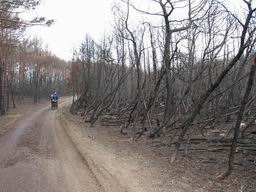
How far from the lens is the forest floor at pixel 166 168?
25.3 ft

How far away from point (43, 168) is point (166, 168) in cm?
333

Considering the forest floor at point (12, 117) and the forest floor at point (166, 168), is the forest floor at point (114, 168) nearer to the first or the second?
the forest floor at point (166, 168)

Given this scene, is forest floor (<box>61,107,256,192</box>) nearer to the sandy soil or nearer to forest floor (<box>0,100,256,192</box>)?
forest floor (<box>0,100,256,192</box>)

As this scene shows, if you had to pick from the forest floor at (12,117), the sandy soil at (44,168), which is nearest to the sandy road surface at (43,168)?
the sandy soil at (44,168)

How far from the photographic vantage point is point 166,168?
31.8 feet

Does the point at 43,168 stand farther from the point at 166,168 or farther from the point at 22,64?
the point at 22,64

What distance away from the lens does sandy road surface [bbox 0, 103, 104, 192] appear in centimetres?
724

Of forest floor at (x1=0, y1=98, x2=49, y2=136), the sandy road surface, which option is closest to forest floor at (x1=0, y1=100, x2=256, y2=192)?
the sandy road surface

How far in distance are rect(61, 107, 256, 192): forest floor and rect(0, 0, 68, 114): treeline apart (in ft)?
19.7

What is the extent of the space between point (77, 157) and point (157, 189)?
397 cm

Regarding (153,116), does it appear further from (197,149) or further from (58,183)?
(58,183)

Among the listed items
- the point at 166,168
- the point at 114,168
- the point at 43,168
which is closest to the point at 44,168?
the point at 43,168

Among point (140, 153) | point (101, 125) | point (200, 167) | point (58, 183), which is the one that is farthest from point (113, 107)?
point (58, 183)

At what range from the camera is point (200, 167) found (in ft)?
32.1
